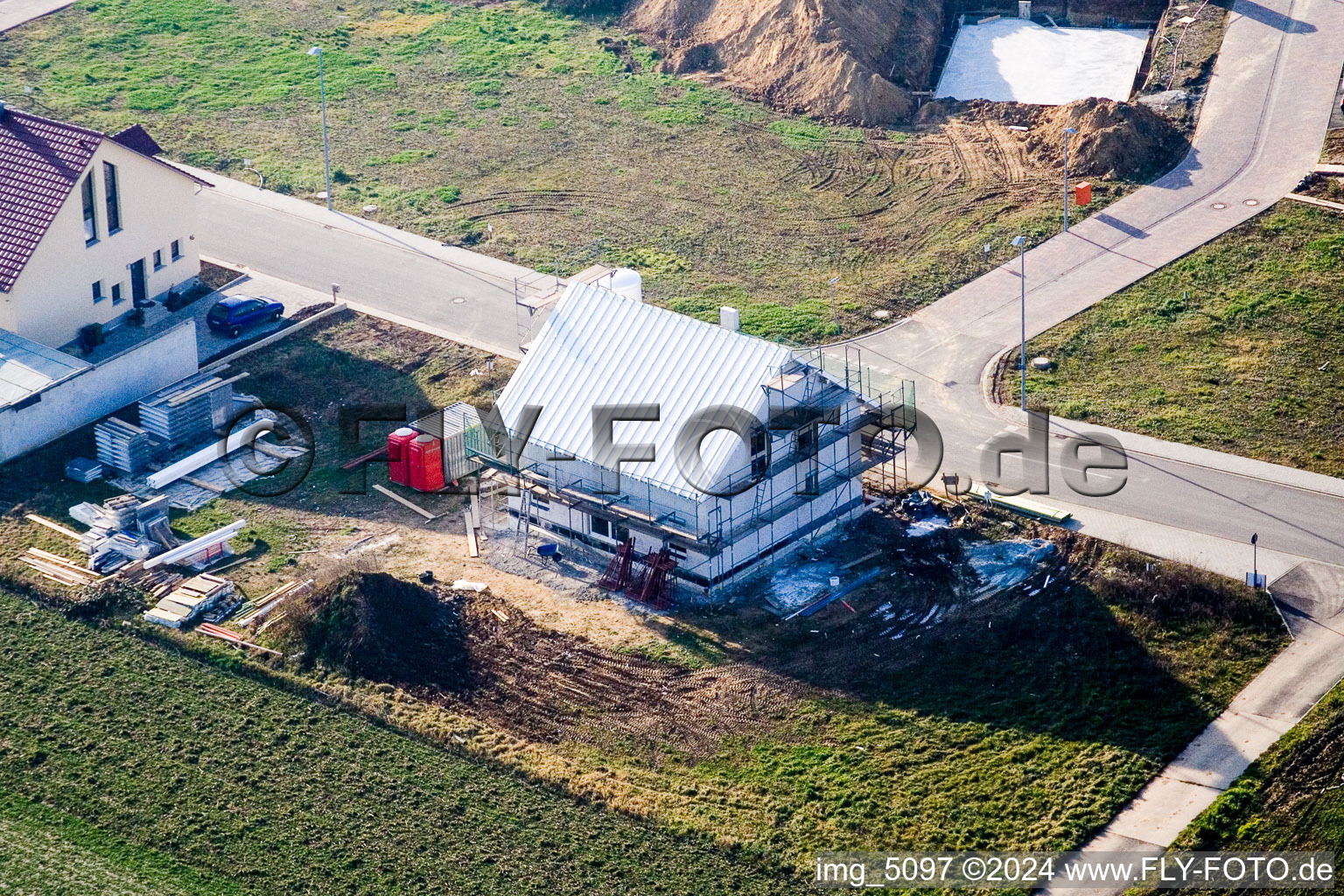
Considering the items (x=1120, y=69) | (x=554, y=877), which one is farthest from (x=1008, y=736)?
(x=1120, y=69)

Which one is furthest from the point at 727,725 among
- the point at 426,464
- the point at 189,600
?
the point at 189,600

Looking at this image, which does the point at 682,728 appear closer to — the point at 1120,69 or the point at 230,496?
the point at 230,496

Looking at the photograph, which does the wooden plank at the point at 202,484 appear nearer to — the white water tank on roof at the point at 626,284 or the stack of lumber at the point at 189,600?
the stack of lumber at the point at 189,600

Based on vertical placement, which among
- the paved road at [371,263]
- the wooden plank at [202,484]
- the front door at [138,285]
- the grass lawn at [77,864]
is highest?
the front door at [138,285]

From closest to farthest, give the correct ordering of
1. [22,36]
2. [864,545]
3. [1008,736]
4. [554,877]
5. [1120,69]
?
[554,877] → [1008,736] → [864,545] → [1120,69] → [22,36]

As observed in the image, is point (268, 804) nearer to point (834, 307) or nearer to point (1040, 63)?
point (834, 307)

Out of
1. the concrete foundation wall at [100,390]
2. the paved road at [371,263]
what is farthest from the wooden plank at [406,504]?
the concrete foundation wall at [100,390]
